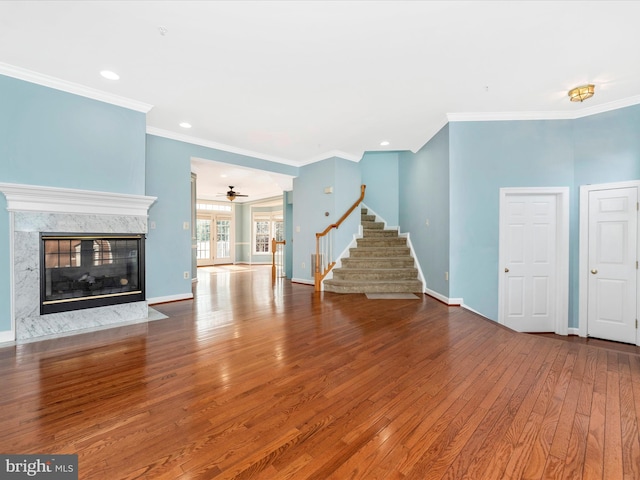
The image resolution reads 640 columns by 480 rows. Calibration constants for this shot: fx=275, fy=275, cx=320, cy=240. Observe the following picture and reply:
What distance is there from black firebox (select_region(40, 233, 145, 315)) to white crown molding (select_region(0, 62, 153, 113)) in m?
1.69

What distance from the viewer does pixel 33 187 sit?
2891mm

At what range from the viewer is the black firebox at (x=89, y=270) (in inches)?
122

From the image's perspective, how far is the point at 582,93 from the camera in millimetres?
3346

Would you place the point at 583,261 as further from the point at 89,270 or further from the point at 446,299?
the point at 89,270

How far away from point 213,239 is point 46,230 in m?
8.54

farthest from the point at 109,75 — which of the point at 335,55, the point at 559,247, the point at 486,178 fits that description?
the point at 559,247

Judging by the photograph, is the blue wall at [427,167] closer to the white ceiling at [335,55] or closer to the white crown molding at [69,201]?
the white crown molding at [69,201]

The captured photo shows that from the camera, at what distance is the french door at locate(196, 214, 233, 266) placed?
36.6ft

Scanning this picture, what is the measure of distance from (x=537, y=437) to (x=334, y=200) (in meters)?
5.06

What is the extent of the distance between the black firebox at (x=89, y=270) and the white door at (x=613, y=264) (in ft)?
20.6

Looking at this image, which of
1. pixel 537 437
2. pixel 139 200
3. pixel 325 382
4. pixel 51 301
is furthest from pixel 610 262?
pixel 51 301

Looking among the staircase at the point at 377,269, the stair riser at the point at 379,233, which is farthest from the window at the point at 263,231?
the staircase at the point at 377,269

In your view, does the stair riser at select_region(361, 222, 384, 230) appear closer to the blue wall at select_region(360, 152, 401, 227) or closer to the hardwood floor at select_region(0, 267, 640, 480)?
the blue wall at select_region(360, 152, 401, 227)

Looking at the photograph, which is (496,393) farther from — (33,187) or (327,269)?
(33,187)
